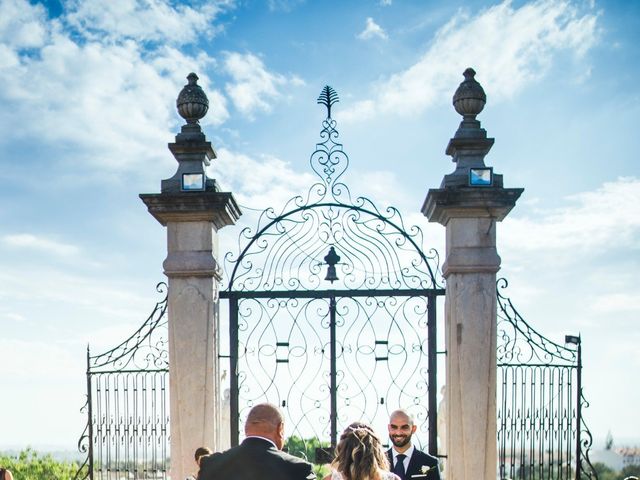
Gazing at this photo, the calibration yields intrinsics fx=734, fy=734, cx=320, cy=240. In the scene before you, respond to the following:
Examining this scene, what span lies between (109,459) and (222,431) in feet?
4.17

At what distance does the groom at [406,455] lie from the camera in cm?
582

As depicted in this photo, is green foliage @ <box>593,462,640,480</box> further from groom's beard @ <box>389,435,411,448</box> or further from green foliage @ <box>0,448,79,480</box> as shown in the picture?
green foliage @ <box>0,448,79,480</box>

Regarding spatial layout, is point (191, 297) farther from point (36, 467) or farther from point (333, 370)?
point (36, 467)

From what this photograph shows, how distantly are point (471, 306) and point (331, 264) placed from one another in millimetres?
1566

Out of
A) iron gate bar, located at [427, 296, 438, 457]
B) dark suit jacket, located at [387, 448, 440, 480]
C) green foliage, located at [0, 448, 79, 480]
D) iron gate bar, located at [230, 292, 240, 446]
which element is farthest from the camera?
green foliage, located at [0, 448, 79, 480]

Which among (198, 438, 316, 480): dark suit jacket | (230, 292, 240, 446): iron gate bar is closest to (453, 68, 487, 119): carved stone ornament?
(230, 292, 240, 446): iron gate bar

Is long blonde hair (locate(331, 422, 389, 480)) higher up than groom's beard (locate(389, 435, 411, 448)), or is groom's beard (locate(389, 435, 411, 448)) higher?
long blonde hair (locate(331, 422, 389, 480))

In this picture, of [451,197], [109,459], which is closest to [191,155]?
[451,197]

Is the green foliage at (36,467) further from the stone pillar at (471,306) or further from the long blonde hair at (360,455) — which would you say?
the long blonde hair at (360,455)

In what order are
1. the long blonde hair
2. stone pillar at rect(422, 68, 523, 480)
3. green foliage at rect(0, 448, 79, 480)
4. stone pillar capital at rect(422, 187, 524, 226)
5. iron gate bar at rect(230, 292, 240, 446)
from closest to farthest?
the long blonde hair, stone pillar at rect(422, 68, 523, 480), stone pillar capital at rect(422, 187, 524, 226), iron gate bar at rect(230, 292, 240, 446), green foliage at rect(0, 448, 79, 480)

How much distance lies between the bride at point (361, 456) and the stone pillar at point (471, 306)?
364cm

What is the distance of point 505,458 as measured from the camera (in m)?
7.71

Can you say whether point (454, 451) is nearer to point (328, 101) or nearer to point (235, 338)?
point (235, 338)

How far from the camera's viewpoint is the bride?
393 cm
